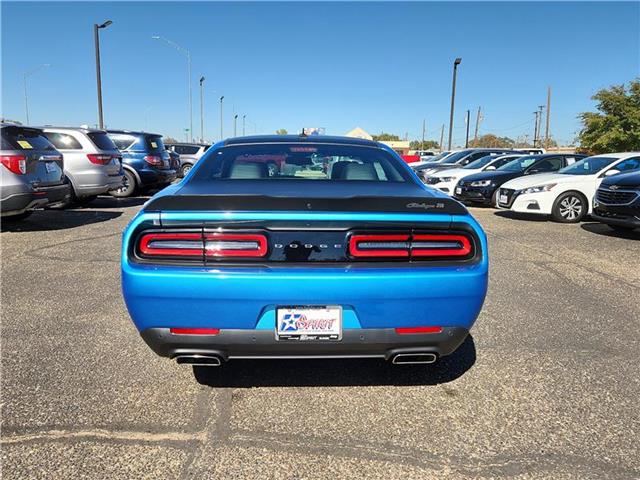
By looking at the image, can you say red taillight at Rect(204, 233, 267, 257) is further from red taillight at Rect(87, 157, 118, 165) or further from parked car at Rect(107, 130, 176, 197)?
parked car at Rect(107, 130, 176, 197)

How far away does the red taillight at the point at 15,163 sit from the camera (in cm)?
693

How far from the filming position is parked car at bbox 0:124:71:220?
6.95m

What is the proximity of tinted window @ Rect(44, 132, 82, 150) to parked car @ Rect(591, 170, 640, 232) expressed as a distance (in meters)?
9.70

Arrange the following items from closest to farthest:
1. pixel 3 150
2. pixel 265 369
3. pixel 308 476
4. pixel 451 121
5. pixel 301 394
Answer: pixel 308 476 → pixel 301 394 → pixel 265 369 → pixel 3 150 → pixel 451 121

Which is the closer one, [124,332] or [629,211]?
[124,332]

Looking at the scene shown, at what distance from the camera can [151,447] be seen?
89.2 inches

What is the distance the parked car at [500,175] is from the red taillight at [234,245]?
10092mm

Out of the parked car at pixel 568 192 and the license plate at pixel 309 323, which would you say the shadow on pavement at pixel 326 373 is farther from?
the parked car at pixel 568 192

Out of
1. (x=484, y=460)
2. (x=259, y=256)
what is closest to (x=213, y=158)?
(x=259, y=256)

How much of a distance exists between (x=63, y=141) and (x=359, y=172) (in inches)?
331

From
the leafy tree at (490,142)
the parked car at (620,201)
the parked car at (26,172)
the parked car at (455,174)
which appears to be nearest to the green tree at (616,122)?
the parked car at (455,174)

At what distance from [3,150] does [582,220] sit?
1058cm

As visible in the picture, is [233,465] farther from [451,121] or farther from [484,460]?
[451,121]

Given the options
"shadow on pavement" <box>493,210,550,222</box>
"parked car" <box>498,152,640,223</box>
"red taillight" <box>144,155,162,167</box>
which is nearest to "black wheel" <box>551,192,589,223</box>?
"parked car" <box>498,152,640,223</box>
